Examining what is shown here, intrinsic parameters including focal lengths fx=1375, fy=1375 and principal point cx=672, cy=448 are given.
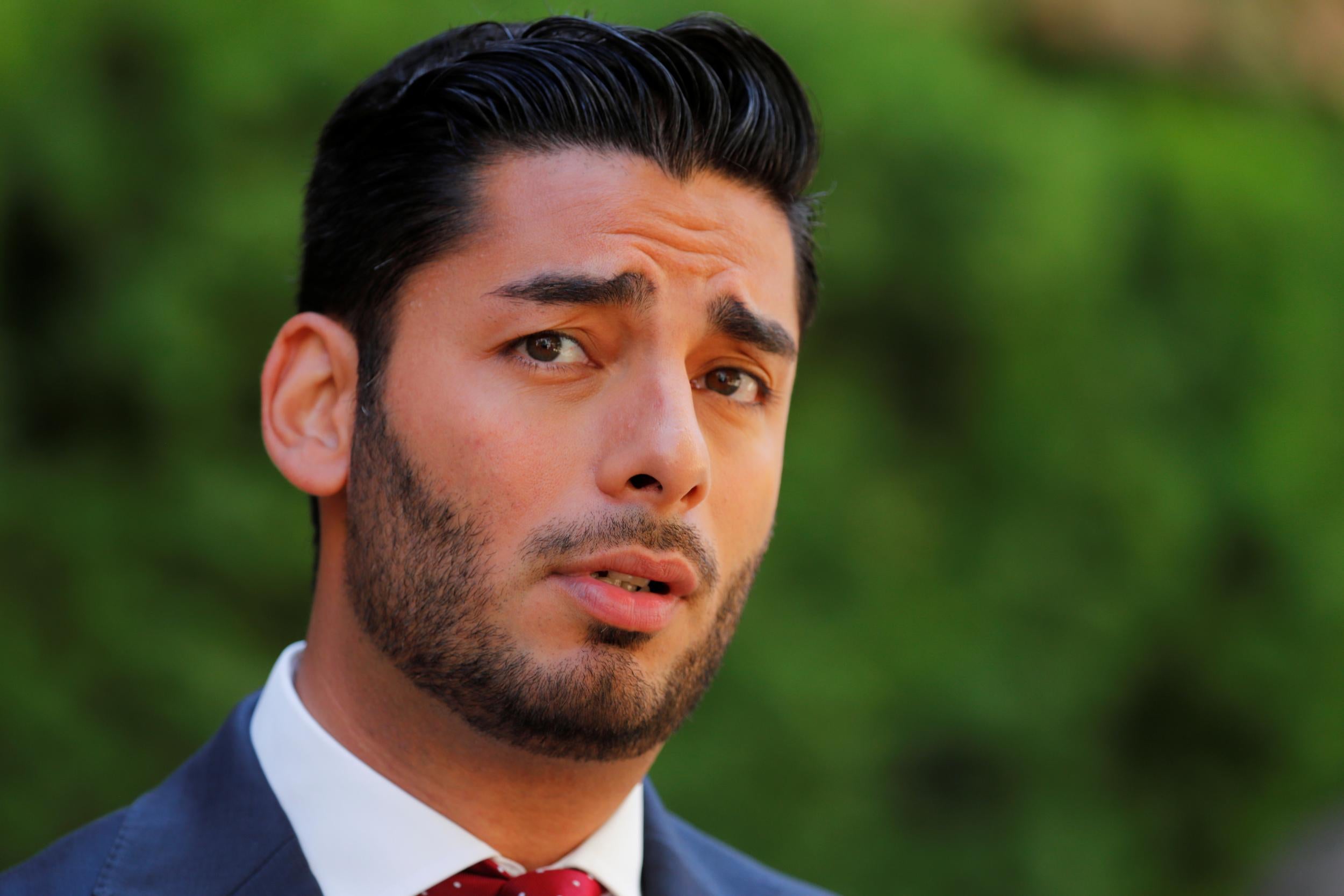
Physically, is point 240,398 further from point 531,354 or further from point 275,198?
point 531,354

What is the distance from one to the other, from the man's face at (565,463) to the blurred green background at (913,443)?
220 cm

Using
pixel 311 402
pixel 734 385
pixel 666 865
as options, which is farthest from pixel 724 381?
pixel 666 865

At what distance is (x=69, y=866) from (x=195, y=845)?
0.75 ft

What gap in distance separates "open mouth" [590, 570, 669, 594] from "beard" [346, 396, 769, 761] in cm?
6

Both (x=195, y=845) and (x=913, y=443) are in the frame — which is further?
(x=913, y=443)

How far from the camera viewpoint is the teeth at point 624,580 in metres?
2.41

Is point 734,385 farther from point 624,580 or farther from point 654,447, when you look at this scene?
point 624,580

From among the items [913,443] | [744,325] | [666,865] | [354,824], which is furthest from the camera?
[913,443]

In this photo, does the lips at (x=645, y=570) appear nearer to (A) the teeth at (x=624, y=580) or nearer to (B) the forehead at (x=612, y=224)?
(A) the teeth at (x=624, y=580)

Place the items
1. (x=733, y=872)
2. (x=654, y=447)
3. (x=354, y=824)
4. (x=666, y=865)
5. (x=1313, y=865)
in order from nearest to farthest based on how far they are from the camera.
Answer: (x=654, y=447) < (x=354, y=824) < (x=666, y=865) < (x=733, y=872) < (x=1313, y=865)

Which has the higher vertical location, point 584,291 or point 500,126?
point 500,126

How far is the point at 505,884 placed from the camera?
2492 mm

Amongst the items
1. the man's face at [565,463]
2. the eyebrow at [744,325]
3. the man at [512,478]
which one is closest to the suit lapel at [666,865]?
the man at [512,478]

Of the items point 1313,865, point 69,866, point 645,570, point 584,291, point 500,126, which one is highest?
point 500,126
